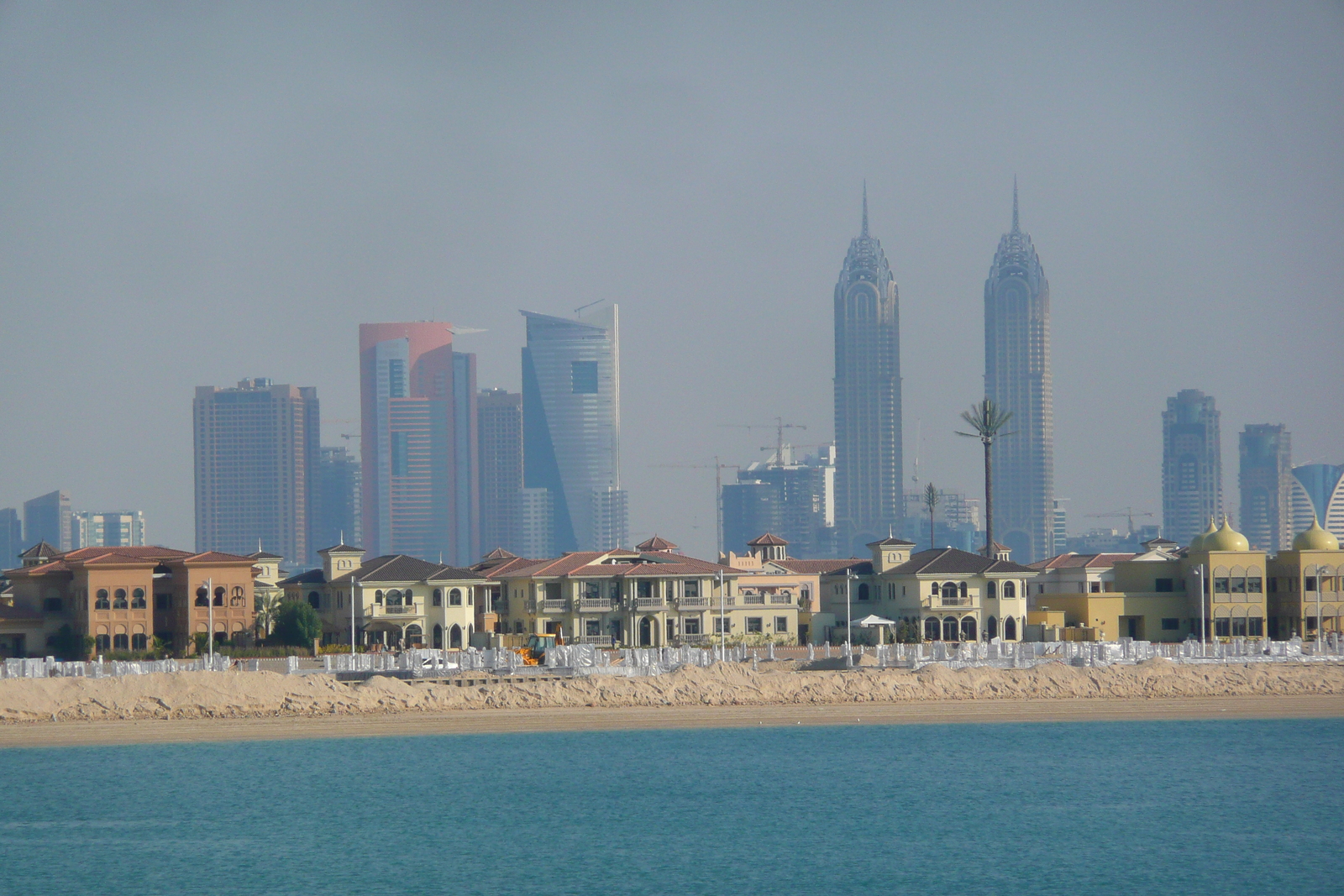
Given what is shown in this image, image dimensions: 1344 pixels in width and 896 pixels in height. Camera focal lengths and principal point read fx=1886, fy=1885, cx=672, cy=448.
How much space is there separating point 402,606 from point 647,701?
28.4 metres

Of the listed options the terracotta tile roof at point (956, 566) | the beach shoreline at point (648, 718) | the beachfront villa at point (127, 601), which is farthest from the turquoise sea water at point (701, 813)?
the terracotta tile roof at point (956, 566)

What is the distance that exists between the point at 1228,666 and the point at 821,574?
34.1 metres

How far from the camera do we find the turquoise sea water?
4581 cm

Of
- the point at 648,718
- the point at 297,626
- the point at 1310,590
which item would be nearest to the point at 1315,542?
the point at 1310,590

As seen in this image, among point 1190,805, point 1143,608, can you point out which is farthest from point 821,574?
point 1190,805

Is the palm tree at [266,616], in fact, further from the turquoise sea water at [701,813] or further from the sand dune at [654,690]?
the turquoise sea water at [701,813]

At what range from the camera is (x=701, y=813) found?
5447 cm

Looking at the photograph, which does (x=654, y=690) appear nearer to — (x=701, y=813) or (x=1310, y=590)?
(x=701, y=813)

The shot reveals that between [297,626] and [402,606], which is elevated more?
[402,606]

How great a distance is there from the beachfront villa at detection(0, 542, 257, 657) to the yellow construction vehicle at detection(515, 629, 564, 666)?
1495 centimetres

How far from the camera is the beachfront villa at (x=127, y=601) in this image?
92.6 m

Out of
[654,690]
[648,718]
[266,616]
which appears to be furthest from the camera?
[266,616]

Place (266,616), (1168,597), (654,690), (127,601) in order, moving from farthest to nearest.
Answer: (1168,597), (266,616), (127,601), (654,690)

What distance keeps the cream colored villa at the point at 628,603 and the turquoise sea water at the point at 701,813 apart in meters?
29.2
